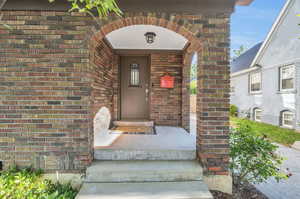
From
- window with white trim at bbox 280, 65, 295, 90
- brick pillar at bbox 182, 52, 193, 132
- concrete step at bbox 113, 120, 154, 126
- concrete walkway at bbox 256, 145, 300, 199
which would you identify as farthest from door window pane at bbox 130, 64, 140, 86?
window with white trim at bbox 280, 65, 295, 90

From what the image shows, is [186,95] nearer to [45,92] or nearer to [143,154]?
[143,154]

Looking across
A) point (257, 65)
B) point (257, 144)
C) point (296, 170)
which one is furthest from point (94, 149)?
point (257, 65)

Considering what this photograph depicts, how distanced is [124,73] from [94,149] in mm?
2847

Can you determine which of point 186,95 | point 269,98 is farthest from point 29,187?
point 269,98

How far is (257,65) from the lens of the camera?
873 centimetres

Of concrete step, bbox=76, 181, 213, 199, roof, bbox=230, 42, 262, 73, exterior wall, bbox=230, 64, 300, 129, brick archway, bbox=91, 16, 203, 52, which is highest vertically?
roof, bbox=230, 42, 262, 73

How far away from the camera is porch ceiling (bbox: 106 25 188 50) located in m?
3.19

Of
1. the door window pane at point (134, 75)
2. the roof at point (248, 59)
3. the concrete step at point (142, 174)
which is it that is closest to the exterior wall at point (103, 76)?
the door window pane at point (134, 75)

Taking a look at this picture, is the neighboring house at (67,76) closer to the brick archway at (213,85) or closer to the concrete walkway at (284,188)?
the brick archway at (213,85)

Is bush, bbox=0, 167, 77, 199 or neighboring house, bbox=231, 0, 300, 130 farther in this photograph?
neighboring house, bbox=231, 0, 300, 130

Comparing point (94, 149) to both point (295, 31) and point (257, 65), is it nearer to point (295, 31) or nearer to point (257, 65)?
point (295, 31)

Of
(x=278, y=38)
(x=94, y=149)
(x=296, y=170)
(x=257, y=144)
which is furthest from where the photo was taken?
(x=278, y=38)

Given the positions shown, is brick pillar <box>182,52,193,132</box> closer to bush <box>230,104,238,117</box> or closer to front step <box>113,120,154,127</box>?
front step <box>113,120,154,127</box>

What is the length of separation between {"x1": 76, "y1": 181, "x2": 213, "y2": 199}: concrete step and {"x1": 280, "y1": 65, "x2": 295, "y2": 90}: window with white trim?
25.2 feet
